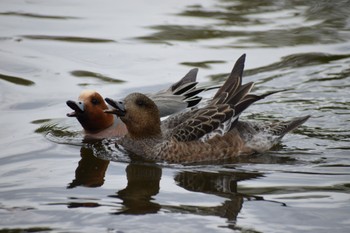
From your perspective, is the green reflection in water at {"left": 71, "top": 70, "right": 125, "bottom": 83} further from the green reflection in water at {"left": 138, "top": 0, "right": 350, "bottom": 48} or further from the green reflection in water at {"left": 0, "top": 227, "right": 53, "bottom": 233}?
the green reflection in water at {"left": 0, "top": 227, "right": 53, "bottom": 233}

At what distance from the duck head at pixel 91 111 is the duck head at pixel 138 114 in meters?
0.92

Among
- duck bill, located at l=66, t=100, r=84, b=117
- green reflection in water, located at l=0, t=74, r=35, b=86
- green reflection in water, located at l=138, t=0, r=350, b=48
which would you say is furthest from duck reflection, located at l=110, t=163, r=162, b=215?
green reflection in water, located at l=138, t=0, r=350, b=48

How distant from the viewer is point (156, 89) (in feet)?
36.5

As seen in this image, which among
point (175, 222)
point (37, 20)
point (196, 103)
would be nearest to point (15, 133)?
point (196, 103)

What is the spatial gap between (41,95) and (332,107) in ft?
12.1

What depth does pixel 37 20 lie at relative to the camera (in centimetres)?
1364

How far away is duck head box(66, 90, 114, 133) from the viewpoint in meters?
9.75

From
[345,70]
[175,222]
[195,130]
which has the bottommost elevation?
[175,222]

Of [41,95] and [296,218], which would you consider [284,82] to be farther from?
[296,218]

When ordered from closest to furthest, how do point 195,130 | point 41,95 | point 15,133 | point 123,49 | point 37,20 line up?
point 195,130, point 15,133, point 41,95, point 123,49, point 37,20

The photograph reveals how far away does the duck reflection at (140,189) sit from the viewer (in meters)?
7.04

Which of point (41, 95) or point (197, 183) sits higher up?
point (41, 95)

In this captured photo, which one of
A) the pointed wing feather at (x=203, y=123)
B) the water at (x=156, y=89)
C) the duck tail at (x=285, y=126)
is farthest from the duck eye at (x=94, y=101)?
the duck tail at (x=285, y=126)

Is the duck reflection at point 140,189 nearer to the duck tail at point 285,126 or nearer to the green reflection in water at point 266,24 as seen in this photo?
the duck tail at point 285,126
